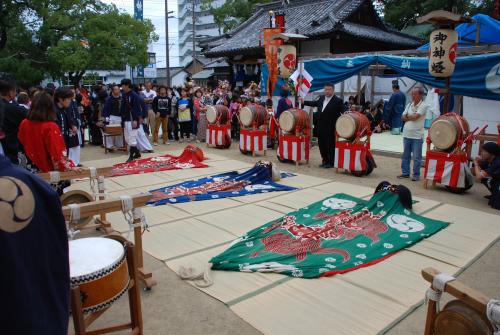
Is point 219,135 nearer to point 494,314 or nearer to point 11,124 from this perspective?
point 11,124

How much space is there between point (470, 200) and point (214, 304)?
422 centimetres

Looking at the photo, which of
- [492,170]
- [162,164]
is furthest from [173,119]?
[492,170]

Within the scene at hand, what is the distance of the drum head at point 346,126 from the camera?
6.62 m

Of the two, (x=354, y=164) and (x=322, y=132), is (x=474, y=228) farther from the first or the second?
(x=322, y=132)

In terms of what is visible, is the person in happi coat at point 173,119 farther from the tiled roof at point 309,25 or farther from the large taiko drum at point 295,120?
the tiled roof at point 309,25

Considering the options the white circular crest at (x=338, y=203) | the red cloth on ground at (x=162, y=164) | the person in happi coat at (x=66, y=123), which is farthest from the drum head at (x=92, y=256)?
the red cloth on ground at (x=162, y=164)

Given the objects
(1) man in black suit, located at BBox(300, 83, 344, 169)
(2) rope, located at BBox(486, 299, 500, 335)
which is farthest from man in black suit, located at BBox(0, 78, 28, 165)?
(2) rope, located at BBox(486, 299, 500, 335)

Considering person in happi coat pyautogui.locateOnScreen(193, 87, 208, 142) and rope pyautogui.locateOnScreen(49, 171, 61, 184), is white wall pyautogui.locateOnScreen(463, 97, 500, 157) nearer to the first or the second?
person in happi coat pyautogui.locateOnScreen(193, 87, 208, 142)

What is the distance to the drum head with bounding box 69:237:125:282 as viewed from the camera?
1862mm

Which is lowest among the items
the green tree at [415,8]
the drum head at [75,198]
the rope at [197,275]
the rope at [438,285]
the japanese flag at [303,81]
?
the rope at [197,275]

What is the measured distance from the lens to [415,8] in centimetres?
1783

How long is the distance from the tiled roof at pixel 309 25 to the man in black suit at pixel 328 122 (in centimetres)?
608

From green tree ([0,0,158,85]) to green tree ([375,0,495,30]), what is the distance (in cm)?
1176

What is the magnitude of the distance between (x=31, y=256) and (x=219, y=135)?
8.58m
